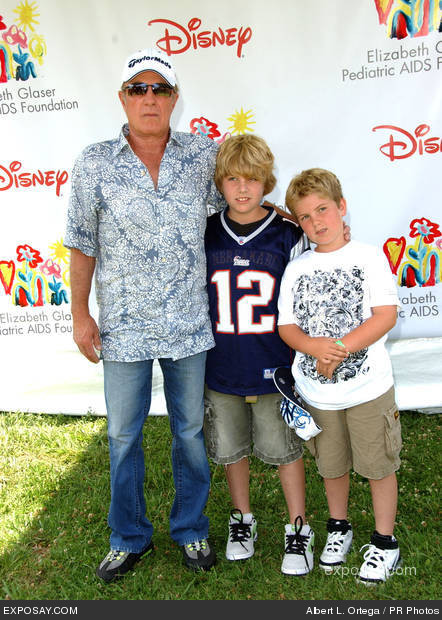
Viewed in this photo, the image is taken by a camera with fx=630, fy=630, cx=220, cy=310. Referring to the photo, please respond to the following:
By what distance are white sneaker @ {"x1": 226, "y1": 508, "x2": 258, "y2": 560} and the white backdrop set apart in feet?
6.13

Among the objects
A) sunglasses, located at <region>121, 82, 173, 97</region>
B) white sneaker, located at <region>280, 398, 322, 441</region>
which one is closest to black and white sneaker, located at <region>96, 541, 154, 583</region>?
white sneaker, located at <region>280, 398, 322, 441</region>

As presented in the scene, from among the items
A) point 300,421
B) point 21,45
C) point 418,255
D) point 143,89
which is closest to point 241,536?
point 300,421

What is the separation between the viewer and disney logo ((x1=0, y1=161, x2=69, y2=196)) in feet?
14.3

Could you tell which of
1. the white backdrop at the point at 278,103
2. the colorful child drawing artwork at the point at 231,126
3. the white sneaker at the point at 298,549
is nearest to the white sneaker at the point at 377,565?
the white sneaker at the point at 298,549

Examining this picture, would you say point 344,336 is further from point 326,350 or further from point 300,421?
point 300,421

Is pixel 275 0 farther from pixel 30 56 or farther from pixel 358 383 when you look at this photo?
pixel 358 383

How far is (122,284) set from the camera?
2.47 m

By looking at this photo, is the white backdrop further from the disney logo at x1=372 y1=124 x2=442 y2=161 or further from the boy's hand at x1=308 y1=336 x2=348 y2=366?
the boy's hand at x1=308 y1=336 x2=348 y2=366

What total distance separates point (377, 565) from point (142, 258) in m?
1.54

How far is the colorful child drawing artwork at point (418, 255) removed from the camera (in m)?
4.16

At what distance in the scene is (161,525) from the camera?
3111mm

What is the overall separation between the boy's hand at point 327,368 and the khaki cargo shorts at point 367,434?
176 millimetres

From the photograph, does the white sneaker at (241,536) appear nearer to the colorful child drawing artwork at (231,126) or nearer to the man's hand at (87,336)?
the man's hand at (87,336)

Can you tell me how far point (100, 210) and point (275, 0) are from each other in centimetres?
233
